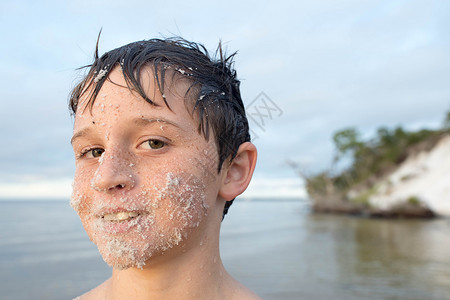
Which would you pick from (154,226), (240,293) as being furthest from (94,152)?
(240,293)

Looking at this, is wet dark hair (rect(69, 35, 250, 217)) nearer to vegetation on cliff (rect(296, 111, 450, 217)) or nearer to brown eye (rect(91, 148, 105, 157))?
brown eye (rect(91, 148, 105, 157))

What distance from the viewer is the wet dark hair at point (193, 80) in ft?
5.18

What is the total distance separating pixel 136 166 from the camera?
4.75 ft

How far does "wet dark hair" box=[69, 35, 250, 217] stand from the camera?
1580 millimetres

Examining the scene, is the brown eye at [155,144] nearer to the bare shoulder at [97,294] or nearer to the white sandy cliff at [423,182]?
the bare shoulder at [97,294]

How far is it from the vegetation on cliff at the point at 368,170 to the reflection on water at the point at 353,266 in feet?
33.9

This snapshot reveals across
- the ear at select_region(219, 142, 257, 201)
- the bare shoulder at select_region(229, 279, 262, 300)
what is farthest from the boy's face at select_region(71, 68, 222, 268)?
the bare shoulder at select_region(229, 279, 262, 300)

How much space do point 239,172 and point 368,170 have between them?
37.9 m

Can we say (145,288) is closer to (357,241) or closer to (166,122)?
(166,122)

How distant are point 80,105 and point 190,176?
619mm

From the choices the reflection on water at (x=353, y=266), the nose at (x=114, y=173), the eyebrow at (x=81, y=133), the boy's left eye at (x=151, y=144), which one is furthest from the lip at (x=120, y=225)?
the reflection on water at (x=353, y=266)

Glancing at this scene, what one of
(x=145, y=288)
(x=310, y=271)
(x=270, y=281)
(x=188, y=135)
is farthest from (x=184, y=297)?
(x=310, y=271)

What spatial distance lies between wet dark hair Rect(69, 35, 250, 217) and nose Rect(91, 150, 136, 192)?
259 mm

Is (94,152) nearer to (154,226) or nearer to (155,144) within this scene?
(155,144)
